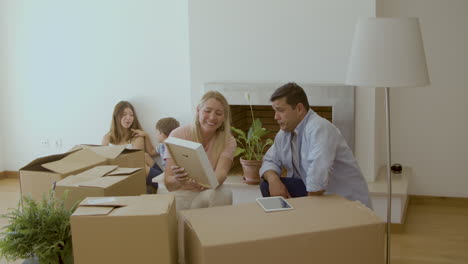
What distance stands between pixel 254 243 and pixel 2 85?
434cm

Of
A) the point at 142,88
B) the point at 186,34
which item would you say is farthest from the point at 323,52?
the point at 142,88

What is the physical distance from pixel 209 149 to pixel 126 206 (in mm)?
1197

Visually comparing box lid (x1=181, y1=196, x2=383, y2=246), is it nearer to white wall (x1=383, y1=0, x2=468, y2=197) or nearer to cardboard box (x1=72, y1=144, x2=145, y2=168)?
cardboard box (x1=72, y1=144, x2=145, y2=168)

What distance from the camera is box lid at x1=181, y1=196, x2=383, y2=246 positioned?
5.95 ft

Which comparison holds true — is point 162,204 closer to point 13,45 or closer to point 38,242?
point 38,242

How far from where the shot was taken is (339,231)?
73.7 inches

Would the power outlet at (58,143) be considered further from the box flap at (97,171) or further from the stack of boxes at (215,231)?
the stack of boxes at (215,231)

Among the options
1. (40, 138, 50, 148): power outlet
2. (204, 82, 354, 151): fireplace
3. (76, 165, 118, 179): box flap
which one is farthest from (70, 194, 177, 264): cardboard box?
(40, 138, 50, 148): power outlet

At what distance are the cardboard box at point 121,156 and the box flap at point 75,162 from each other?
40mm

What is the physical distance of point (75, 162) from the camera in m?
2.54

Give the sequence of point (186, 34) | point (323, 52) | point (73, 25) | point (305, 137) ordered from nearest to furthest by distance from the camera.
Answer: point (305, 137)
point (323, 52)
point (186, 34)
point (73, 25)

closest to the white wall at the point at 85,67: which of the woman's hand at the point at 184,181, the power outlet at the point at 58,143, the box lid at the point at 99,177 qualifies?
the power outlet at the point at 58,143

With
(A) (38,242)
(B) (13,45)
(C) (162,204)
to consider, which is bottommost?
(A) (38,242)

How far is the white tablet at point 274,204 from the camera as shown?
80.1 inches
